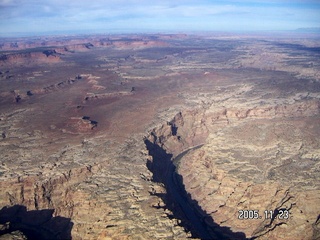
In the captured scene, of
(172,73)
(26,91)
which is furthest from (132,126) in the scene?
(172,73)

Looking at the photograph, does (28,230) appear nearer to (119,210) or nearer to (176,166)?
(119,210)

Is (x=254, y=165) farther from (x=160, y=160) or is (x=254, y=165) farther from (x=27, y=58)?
(x=27, y=58)

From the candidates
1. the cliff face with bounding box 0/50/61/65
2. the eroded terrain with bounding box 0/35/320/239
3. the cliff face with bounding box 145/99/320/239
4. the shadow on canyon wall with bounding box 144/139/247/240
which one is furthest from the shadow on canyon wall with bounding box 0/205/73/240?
the cliff face with bounding box 0/50/61/65

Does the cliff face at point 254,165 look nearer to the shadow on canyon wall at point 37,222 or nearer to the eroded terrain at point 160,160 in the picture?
the eroded terrain at point 160,160

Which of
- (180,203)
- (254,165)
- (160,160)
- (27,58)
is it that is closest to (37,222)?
(180,203)

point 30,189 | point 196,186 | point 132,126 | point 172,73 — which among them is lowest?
point 196,186

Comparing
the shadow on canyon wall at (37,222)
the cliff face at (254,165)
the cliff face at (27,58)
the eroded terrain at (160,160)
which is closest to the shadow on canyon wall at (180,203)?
the eroded terrain at (160,160)
